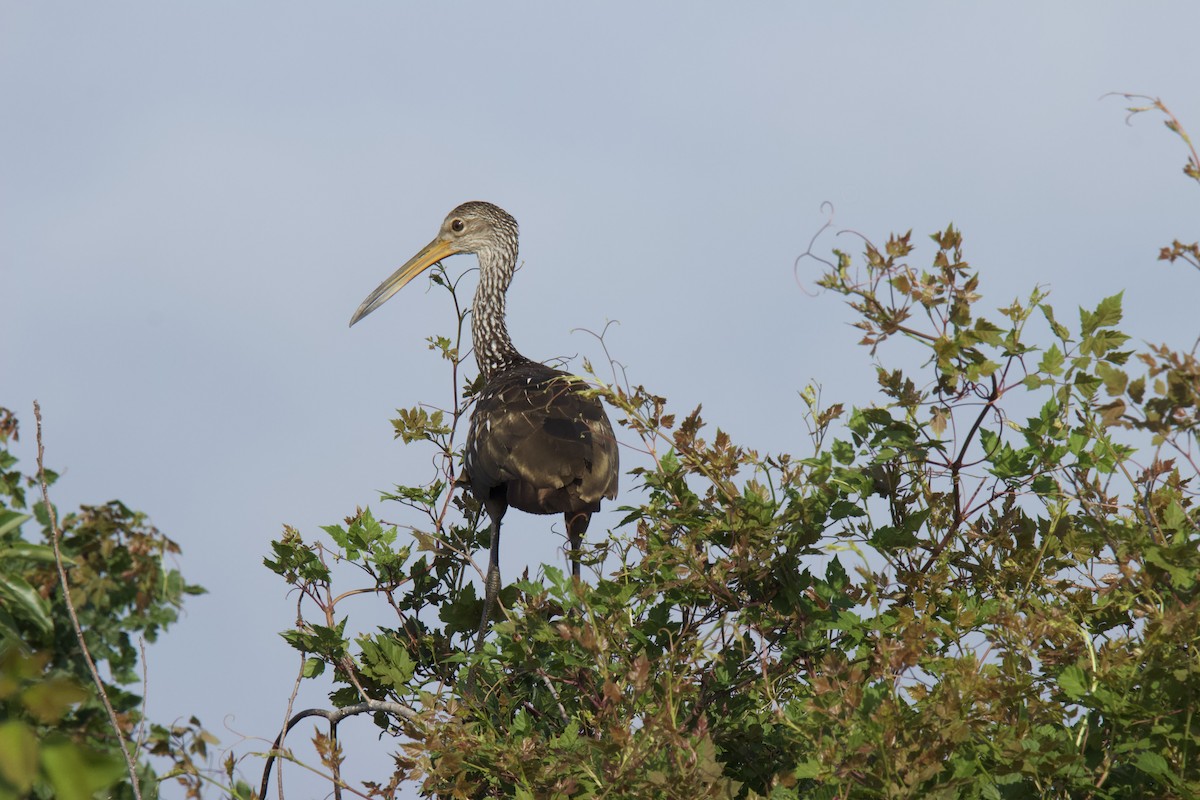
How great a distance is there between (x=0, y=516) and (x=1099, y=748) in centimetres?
287

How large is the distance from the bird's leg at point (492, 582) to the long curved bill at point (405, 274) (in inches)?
121

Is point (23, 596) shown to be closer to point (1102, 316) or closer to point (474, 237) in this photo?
point (1102, 316)

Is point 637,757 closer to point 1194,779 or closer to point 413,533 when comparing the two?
point 1194,779

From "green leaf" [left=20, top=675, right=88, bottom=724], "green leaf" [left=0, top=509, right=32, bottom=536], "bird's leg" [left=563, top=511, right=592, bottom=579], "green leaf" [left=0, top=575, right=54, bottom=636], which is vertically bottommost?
"green leaf" [left=20, top=675, right=88, bottom=724]

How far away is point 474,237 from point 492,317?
0.89m

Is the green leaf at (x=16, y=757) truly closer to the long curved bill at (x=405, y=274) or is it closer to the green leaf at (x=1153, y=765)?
the green leaf at (x=1153, y=765)

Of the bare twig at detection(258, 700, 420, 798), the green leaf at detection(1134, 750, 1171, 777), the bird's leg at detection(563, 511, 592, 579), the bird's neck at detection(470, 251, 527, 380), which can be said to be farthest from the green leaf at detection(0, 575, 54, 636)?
the bird's neck at detection(470, 251, 527, 380)

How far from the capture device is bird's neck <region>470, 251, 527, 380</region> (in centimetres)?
801

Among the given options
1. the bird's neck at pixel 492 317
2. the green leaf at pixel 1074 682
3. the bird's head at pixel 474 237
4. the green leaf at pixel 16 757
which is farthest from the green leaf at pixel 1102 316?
the bird's head at pixel 474 237

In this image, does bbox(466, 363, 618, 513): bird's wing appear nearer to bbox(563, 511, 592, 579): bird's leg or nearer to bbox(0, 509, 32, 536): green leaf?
bbox(563, 511, 592, 579): bird's leg

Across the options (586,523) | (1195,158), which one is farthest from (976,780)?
(586,523)

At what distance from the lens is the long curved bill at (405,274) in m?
8.72

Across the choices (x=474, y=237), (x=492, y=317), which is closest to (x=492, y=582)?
(x=492, y=317)

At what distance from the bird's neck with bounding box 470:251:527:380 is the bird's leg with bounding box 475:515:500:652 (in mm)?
1826
